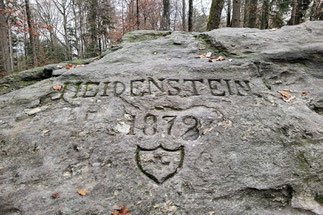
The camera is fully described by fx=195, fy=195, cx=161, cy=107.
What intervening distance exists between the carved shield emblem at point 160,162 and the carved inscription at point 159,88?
2.41ft

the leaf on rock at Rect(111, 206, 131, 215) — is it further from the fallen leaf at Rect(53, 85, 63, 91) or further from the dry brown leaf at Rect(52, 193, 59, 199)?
the fallen leaf at Rect(53, 85, 63, 91)

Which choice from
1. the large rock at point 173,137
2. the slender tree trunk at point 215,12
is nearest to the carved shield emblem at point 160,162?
the large rock at point 173,137

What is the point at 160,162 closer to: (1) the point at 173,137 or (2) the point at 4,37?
(1) the point at 173,137

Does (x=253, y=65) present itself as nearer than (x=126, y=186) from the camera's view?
No

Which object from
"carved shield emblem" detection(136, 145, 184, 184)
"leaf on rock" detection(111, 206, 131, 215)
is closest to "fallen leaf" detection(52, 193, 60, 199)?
"leaf on rock" detection(111, 206, 131, 215)

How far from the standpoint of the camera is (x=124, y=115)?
6.75 ft

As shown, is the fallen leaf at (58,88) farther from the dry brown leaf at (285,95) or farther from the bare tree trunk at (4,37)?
the bare tree trunk at (4,37)

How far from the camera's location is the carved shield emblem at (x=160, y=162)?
1.63 meters

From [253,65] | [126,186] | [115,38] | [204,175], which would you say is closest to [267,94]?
[253,65]

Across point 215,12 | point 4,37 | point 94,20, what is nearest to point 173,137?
point 215,12

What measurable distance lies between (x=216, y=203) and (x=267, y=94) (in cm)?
143

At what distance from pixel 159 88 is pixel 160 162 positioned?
3.11 feet

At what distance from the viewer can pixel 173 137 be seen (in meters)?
1.89

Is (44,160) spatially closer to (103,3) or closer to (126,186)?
(126,186)
